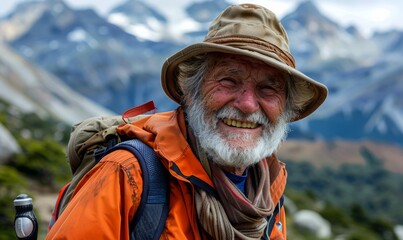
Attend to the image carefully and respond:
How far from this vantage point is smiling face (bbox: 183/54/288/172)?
6.30ft

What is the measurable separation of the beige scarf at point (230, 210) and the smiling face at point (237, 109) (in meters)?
0.10

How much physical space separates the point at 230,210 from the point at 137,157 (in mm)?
359

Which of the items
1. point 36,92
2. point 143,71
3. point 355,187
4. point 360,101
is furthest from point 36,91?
point 360,101

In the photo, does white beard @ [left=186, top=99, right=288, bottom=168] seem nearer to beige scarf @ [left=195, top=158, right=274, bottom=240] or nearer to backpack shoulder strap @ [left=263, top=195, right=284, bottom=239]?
beige scarf @ [left=195, top=158, right=274, bottom=240]

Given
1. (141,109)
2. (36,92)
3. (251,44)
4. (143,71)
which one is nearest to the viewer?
(251,44)

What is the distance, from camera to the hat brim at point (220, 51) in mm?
1823

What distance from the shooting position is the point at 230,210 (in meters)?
1.79

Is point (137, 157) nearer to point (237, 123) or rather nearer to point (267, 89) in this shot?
point (237, 123)

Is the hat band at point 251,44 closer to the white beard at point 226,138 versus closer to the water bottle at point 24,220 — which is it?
the white beard at point 226,138

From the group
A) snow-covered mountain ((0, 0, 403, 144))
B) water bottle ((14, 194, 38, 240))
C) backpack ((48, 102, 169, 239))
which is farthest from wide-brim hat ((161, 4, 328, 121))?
snow-covered mountain ((0, 0, 403, 144))

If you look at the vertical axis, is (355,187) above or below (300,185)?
below

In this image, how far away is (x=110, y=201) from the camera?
62.8 inches

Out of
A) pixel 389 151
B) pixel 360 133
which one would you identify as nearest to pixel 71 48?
pixel 360 133

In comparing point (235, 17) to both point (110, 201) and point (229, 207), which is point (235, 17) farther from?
point (110, 201)
